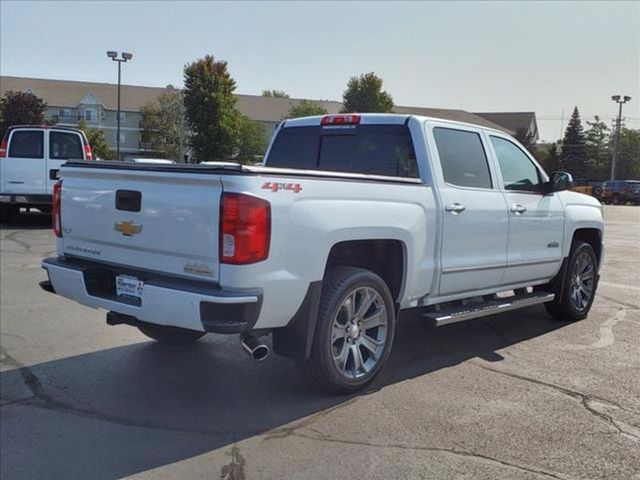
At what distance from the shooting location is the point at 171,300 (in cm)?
388

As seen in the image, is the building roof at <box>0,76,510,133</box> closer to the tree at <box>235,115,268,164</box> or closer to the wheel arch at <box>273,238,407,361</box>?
the tree at <box>235,115,268,164</box>

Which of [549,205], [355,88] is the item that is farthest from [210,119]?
[549,205]

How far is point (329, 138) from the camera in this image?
586cm

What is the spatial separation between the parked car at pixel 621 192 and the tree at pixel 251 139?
35307mm

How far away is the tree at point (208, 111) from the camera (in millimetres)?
57844

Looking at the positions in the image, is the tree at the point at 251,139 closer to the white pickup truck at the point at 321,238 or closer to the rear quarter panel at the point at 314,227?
the white pickup truck at the point at 321,238

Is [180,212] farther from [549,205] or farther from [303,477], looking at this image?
[549,205]

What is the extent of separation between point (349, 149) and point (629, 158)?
7768 centimetres

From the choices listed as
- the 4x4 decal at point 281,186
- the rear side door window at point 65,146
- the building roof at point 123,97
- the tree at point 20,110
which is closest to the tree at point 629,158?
the building roof at point 123,97

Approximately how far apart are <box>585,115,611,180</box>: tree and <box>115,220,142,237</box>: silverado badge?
7401 centimetres

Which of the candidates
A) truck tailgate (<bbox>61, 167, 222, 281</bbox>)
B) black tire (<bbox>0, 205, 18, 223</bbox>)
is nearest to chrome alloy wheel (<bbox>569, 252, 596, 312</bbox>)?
truck tailgate (<bbox>61, 167, 222, 281</bbox>)

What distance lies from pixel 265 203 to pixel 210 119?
5639cm

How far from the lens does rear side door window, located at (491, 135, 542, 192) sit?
6086 mm

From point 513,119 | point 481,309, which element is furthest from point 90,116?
point 481,309
